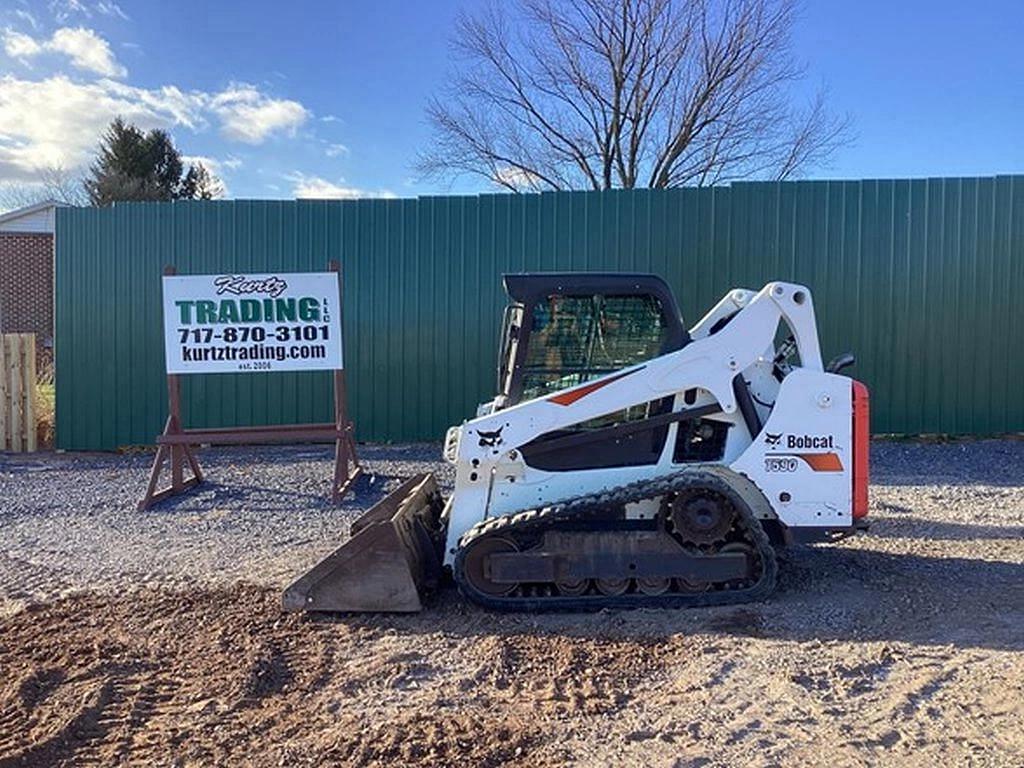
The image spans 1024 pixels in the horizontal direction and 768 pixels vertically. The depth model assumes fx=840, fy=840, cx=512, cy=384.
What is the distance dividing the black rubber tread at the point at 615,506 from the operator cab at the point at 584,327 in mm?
803

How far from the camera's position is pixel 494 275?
11375 millimetres

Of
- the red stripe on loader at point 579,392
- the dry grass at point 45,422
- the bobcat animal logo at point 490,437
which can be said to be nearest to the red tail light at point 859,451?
the red stripe on loader at point 579,392

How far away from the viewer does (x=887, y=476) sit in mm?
9109

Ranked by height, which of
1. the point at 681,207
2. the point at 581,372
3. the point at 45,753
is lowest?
the point at 45,753

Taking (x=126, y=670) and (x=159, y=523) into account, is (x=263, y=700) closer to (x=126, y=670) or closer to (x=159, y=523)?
(x=126, y=670)

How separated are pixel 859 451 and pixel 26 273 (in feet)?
98.0

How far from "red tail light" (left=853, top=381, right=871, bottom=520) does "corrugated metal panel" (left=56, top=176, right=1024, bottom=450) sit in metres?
6.07

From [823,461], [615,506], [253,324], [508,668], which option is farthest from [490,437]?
[253,324]

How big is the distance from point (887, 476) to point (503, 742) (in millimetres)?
7050

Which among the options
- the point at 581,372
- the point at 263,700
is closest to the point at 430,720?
the point at 263,700

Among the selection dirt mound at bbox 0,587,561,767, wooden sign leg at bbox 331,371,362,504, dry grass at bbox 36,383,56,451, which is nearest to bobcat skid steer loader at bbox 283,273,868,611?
dirt mound at bbox 0,587,561,767

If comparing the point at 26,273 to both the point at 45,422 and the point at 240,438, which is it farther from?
the point at 240,438

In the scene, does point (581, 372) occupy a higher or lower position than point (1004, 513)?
higher

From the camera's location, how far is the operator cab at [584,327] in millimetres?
5316
